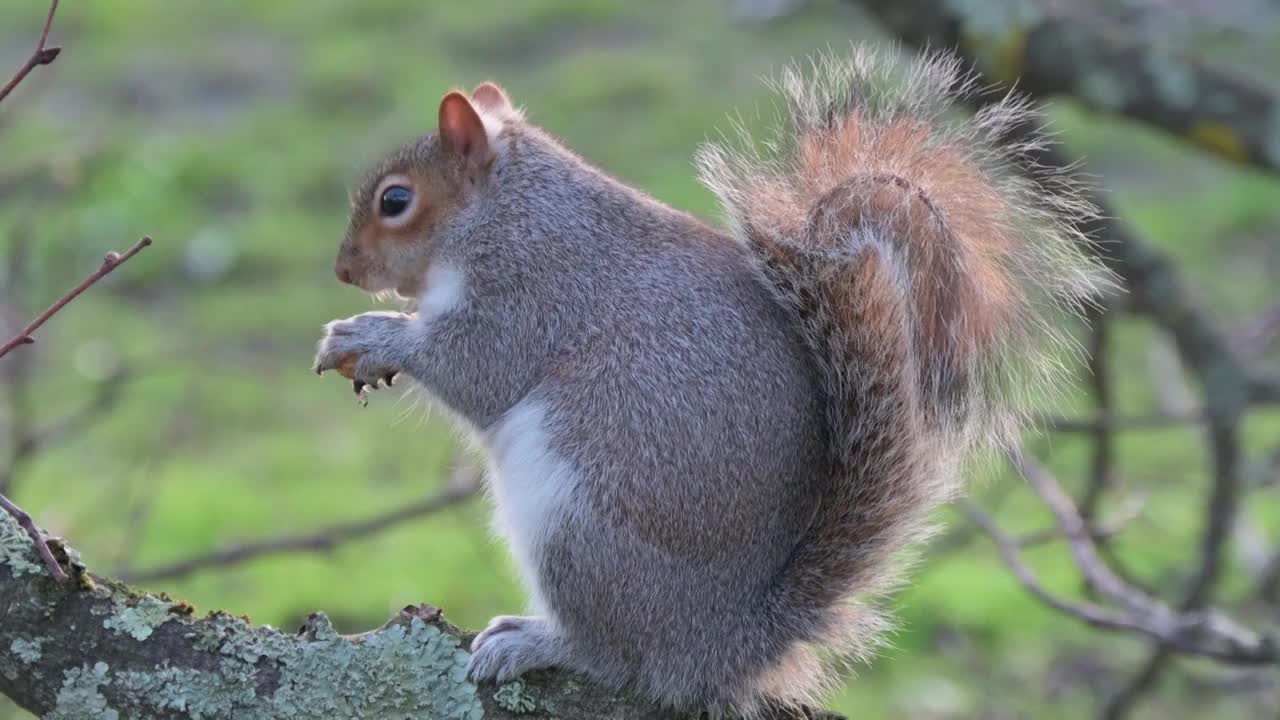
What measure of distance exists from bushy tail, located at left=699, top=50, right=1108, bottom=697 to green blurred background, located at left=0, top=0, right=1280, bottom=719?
18 cm

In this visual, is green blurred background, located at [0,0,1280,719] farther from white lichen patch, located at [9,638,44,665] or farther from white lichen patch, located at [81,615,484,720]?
white lichen patch, located at [9,638,44,665]

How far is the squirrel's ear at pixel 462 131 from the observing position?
→ 1.99 m

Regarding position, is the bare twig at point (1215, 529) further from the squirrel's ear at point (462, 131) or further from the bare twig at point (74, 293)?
the bare twig at point (74, 293)

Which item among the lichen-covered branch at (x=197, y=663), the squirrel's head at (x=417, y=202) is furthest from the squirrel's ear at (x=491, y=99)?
the lichen-covered branch at (x=197, y=663)

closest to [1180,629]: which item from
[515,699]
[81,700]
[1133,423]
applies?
[1133,423]

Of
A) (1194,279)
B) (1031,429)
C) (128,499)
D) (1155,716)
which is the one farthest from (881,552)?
(1194,279)

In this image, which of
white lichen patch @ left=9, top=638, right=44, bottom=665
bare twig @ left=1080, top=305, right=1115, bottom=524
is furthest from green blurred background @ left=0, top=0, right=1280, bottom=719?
white lichen patch @ left=9, top=638, right=44, bottom=665

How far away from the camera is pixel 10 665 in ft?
4.20

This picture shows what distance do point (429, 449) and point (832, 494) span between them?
3226mm

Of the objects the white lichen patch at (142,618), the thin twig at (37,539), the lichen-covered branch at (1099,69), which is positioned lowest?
the white lichen patch at (142,618)

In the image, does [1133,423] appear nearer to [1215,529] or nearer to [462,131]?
[1215,529]

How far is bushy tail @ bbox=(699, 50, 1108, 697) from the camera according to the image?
1702 millimetres

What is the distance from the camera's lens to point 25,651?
128 cm

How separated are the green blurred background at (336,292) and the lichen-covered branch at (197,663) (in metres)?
0.80
